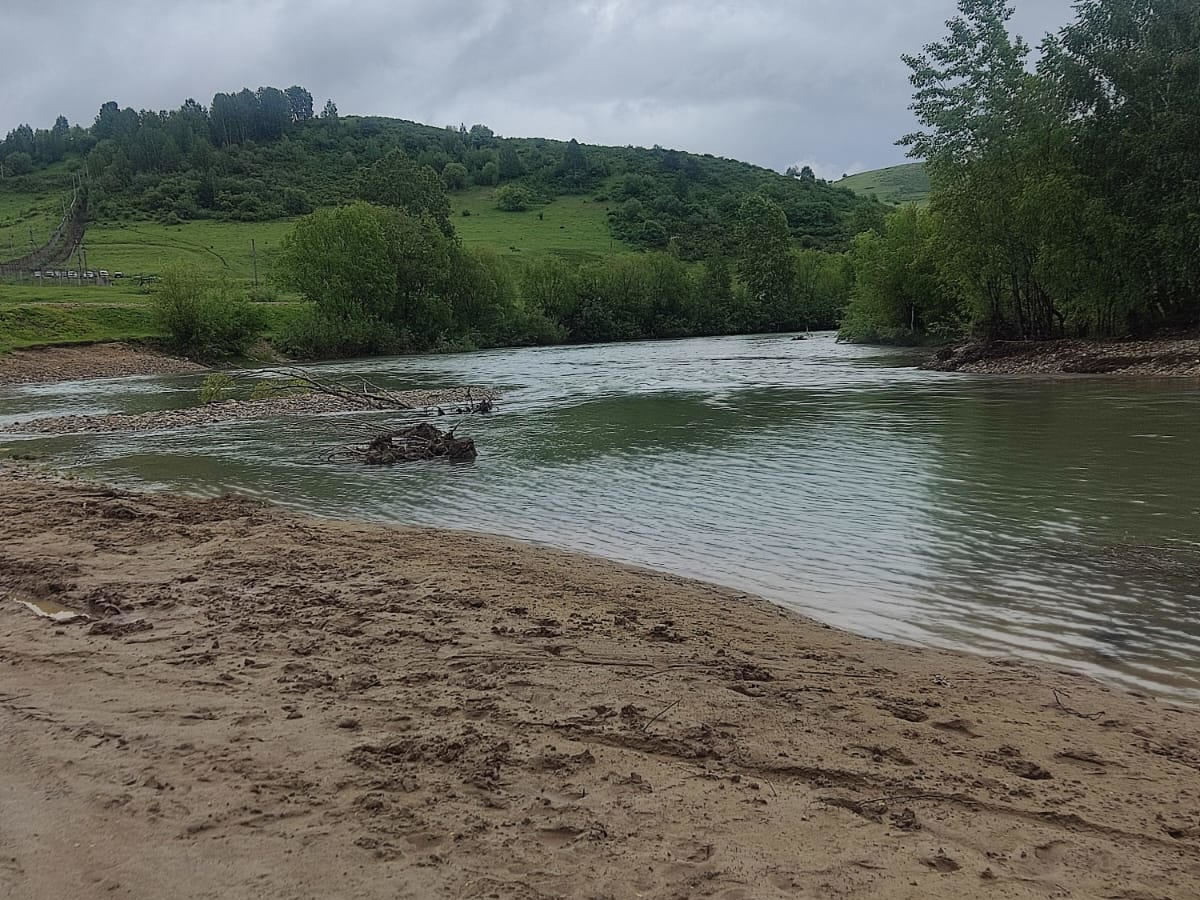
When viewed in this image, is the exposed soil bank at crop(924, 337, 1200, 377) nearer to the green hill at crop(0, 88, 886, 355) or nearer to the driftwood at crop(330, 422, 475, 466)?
the driftwood at crop(330, 422, 475, 466)

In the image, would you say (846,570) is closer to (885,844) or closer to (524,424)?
(885,844)

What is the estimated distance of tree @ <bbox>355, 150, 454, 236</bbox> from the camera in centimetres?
9525

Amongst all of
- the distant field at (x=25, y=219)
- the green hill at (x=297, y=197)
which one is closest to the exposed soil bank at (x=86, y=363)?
the green hill at (x=297, y=197)

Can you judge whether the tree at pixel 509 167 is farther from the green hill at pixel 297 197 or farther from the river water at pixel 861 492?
the river water at pixel 861 492

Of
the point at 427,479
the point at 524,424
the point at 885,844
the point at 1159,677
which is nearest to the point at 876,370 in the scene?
the point at 524,424

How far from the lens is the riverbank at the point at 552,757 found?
149 inches

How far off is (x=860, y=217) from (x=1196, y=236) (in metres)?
95.4

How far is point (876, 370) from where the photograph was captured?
42844 millimetres

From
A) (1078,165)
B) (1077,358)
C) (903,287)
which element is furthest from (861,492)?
(903,287)

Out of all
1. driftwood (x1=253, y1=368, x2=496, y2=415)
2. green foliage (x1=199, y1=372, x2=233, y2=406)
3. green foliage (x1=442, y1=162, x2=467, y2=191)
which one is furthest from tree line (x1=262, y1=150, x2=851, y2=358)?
green foliage (x1=442, y1=162, x2=467, y2=191)

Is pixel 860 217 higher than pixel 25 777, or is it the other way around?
pixel 860 217

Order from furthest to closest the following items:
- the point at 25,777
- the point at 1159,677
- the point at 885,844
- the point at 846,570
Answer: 1. the point at 846,570
2. the point at 1159,677
3. the point at 25,777
4. the point at 885,844

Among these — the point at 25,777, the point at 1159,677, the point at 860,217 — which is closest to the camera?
the point at 25,777

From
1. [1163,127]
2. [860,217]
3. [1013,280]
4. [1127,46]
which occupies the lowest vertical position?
[1013,280]
